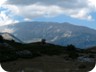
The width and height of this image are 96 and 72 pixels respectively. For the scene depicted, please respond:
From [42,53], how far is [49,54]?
3.95ft

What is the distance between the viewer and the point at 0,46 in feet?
143

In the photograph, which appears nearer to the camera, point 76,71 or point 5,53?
point 76,71

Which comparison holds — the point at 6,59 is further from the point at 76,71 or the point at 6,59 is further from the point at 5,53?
the point at 76,71

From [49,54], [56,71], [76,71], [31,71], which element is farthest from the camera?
[49,54]

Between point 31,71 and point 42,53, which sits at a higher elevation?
point 31,71

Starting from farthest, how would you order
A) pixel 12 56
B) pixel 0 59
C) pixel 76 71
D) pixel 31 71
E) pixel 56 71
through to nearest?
pixel 12 56 → pixel 0 59 → pixel 76 71 → pixel 56 71 → pixel 31 71

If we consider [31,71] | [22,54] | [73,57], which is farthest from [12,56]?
[31,71]

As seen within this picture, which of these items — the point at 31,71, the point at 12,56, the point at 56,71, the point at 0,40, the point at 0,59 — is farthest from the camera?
the point at 0,40

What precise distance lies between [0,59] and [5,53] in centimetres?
464

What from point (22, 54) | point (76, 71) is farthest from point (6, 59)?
point (76, 71)

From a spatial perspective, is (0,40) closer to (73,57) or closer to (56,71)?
(73,57)

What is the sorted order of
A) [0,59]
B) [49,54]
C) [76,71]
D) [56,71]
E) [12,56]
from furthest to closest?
[49,54] < [12,56] < [0,59] < [76,71] < [56,71]

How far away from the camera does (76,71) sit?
74.3 feet

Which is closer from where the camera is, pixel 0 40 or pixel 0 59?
pixel 0 59
